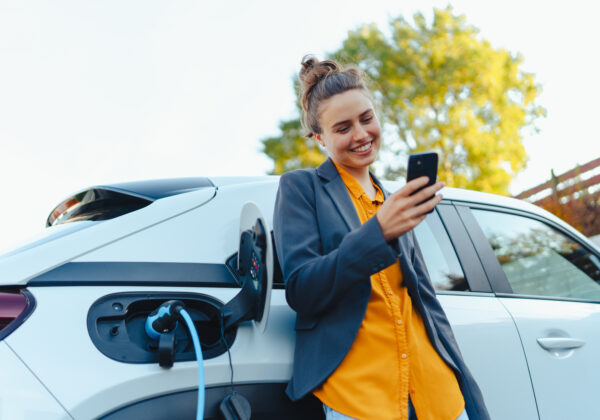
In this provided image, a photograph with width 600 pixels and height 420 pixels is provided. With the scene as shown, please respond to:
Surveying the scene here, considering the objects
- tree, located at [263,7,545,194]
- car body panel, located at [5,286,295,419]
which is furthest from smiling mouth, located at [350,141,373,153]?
tree, located at [263,7,545,194]

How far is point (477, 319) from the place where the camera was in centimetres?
200

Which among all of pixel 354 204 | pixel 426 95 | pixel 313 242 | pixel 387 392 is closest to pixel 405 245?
pixel 354 204

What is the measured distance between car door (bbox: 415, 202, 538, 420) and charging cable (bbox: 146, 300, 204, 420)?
1.03 m

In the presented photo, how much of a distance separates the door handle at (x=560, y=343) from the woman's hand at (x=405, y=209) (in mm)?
1248

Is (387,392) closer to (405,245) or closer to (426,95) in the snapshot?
(405,245)

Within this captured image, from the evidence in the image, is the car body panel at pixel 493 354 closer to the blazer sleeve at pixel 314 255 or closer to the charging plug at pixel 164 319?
the blazer sleeve at pixel 314 255

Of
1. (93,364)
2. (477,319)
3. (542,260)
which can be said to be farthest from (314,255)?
(542,260)

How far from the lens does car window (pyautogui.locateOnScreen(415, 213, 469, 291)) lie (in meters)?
2.16

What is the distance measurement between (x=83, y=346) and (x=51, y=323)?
0.10m

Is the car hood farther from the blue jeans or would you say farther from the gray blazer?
the blue jeans

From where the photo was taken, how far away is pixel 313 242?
145 centimetres

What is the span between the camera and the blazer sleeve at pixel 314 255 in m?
1.28

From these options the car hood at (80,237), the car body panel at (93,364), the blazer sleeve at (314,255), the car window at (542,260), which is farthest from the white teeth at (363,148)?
the car window at (542,260)

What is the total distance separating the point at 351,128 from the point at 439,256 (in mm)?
866
